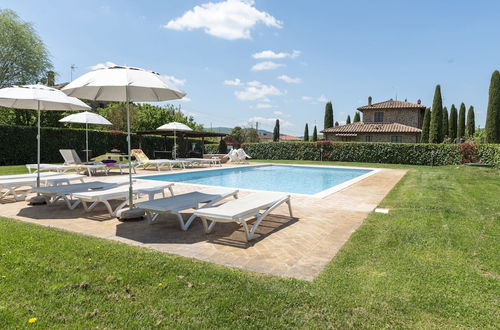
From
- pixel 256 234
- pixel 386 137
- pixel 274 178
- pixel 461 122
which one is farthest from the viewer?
pixel 461 122

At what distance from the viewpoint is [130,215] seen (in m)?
5.89

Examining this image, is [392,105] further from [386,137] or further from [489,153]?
[489,153]

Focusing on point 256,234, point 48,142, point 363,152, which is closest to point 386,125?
point 363,152

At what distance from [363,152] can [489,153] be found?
802 cm

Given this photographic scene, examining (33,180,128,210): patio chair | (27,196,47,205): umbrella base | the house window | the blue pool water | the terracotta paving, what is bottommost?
the blue pool water

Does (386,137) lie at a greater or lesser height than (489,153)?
greater

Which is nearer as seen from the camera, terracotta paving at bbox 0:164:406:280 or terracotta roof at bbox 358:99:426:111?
terracotta paving at bbox 0:164:406:280

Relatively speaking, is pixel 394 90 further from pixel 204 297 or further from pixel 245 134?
pixel 204 297

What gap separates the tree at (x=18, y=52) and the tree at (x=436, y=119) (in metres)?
34.8

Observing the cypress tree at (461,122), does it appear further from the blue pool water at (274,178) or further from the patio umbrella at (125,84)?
the patio umbrella at (125,84)

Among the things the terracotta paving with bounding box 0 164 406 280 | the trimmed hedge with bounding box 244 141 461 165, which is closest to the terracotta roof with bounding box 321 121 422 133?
the trimmed hedge with bounding box 244 141 461 165

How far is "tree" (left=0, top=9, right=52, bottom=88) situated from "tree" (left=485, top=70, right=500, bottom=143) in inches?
1417

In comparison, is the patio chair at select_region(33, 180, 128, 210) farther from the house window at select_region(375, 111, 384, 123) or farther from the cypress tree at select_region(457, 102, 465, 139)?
the cypress tree at select_region(457, 102, 465, 139)

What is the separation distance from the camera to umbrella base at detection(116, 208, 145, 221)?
5.86m
